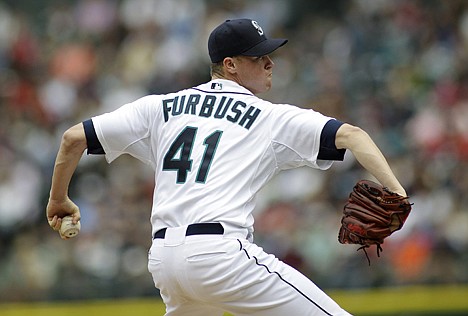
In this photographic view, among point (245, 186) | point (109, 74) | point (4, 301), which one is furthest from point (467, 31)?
point (245, 186)

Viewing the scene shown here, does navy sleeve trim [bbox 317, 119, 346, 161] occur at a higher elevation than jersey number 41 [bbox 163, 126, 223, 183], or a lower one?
higher

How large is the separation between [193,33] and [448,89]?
337 cm

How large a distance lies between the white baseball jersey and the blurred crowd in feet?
13.7

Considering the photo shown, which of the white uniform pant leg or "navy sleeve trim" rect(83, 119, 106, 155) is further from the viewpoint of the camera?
"navy sleeve trim" rect(83, 119, 106, 155)

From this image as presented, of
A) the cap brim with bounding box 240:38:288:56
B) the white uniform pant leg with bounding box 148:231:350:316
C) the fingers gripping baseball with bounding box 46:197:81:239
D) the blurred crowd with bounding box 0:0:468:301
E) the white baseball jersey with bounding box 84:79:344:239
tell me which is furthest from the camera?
the blurred crowd with bounding box 0:0:468:301

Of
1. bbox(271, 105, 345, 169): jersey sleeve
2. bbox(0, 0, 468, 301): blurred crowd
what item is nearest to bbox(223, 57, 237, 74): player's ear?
bbox(271, 105, 345, 169): jersey sleeve

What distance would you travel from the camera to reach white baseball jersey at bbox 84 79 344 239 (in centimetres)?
426

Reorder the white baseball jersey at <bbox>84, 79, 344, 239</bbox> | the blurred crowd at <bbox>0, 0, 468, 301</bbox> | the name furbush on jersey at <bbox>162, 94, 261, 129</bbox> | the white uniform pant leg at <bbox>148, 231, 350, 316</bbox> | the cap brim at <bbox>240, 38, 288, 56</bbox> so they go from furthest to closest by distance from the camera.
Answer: the blurred crowd at <bbox>0, 0, 468, 301</bbox>, the cap brim at <bbox>240, 38, 288, 56</bbox>, the name furbush on jersey at <bbox>162, 94, 261, 129</bbox>, the white baseball jersey at <bbox>84, 79, 344, 239</bbox>, the white uniform pant leg at <bbox>148, 231, 350, 316</bbox>

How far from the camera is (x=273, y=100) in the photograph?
10703mm

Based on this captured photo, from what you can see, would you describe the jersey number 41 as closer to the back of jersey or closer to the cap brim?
the back of jersey

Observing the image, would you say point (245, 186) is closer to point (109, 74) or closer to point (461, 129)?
point (461, 129)

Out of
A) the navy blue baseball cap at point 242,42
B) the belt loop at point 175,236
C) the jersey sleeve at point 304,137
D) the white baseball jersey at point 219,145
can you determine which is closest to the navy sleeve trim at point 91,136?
the white baseball jersey at point 219,145

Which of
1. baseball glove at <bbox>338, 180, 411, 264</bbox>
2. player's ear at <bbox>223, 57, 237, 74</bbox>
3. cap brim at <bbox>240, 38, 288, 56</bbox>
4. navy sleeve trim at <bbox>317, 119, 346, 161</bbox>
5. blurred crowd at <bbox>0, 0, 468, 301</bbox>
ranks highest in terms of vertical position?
cap brim at <bbox>240, 38, 288, 56</bbox>

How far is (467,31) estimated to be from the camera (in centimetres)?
1011
